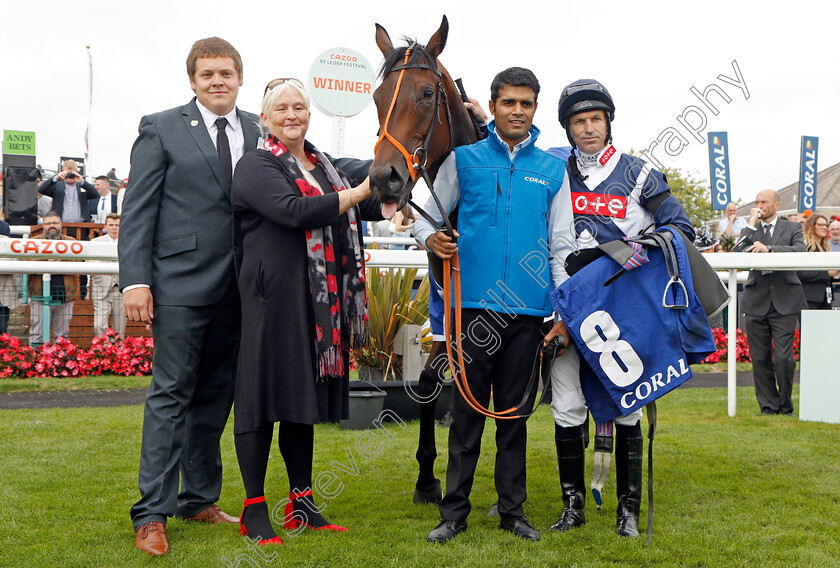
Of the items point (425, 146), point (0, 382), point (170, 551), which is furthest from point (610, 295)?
point (0, 382)

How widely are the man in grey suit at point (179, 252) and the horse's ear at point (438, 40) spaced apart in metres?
0.85

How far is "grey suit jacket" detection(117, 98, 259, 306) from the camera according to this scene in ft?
10.3

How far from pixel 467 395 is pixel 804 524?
5.22ft

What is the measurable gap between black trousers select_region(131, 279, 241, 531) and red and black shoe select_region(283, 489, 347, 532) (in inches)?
16.5

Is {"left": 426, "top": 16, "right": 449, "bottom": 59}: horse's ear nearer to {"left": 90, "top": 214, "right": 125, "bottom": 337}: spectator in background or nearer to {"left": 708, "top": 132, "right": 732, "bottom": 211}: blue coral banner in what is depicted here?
{"left": 90, "top": 214, "right": 125, "bottom": 337}: spectator in background

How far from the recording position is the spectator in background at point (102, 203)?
1030 centimetres

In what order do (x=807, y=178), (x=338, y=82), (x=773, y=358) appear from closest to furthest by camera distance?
(x=773, y=358) → (x=338, y=82) → (x=807, y=178)

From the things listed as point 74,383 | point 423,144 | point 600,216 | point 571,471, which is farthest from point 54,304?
point 600,216

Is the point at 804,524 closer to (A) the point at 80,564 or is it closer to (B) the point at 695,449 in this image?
(B) the point at 695,449

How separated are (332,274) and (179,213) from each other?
2.32ft

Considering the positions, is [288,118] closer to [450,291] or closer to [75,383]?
[450,291]

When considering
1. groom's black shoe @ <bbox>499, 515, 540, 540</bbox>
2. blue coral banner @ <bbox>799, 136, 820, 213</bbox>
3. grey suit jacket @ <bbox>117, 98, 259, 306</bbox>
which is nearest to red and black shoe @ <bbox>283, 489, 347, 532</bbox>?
groom's black shoe @ <bbox>499, 515, 540, 540</bbox>

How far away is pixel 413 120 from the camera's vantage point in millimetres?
2934

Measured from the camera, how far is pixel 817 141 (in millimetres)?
17812
